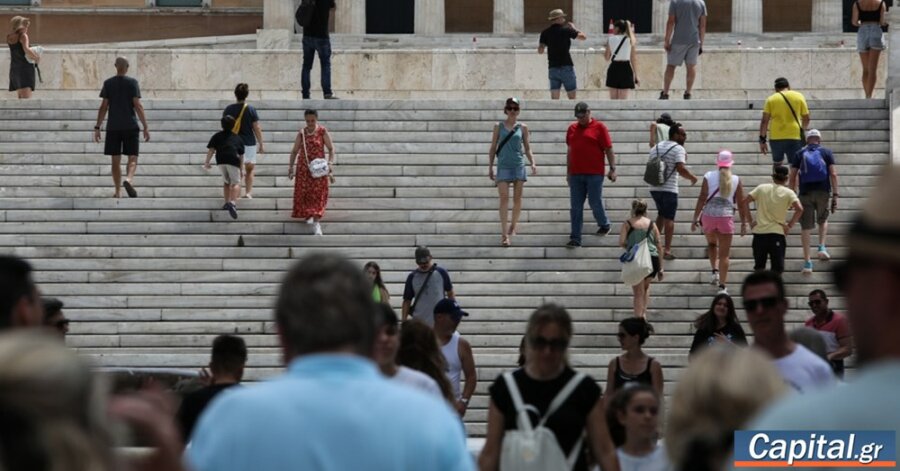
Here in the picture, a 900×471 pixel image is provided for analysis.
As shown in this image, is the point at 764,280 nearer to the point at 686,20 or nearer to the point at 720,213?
the point at 720,213

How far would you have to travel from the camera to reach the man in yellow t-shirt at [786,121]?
19312 millimetres

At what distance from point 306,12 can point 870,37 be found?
6.33 metres

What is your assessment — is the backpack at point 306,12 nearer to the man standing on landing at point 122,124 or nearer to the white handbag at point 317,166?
the man standing on landing at point 122,124

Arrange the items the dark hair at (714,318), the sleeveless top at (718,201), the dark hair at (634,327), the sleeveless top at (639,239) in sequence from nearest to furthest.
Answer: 1. the dark hair at (634,327)
2. the dark hair at (714,318)
3. the sleeveless top at (639,239)
4. the sleeveless top at (718,201)

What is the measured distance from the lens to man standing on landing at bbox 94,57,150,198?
63.6ft

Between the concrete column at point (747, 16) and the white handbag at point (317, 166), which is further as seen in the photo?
the concrete column at point (747, 16)

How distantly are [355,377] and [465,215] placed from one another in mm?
15223

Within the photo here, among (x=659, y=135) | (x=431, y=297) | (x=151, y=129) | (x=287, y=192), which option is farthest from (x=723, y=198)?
(x=151, y=129)

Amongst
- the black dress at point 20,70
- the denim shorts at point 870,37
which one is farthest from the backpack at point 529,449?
the black dress at point 20,70

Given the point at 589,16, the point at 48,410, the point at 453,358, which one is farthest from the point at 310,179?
the point at 589,16

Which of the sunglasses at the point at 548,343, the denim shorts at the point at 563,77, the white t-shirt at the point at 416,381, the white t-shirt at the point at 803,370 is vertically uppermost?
the denim shorts at the point at 563,77

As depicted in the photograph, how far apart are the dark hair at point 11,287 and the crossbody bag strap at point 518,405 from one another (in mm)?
1993

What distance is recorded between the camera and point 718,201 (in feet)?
55.7
